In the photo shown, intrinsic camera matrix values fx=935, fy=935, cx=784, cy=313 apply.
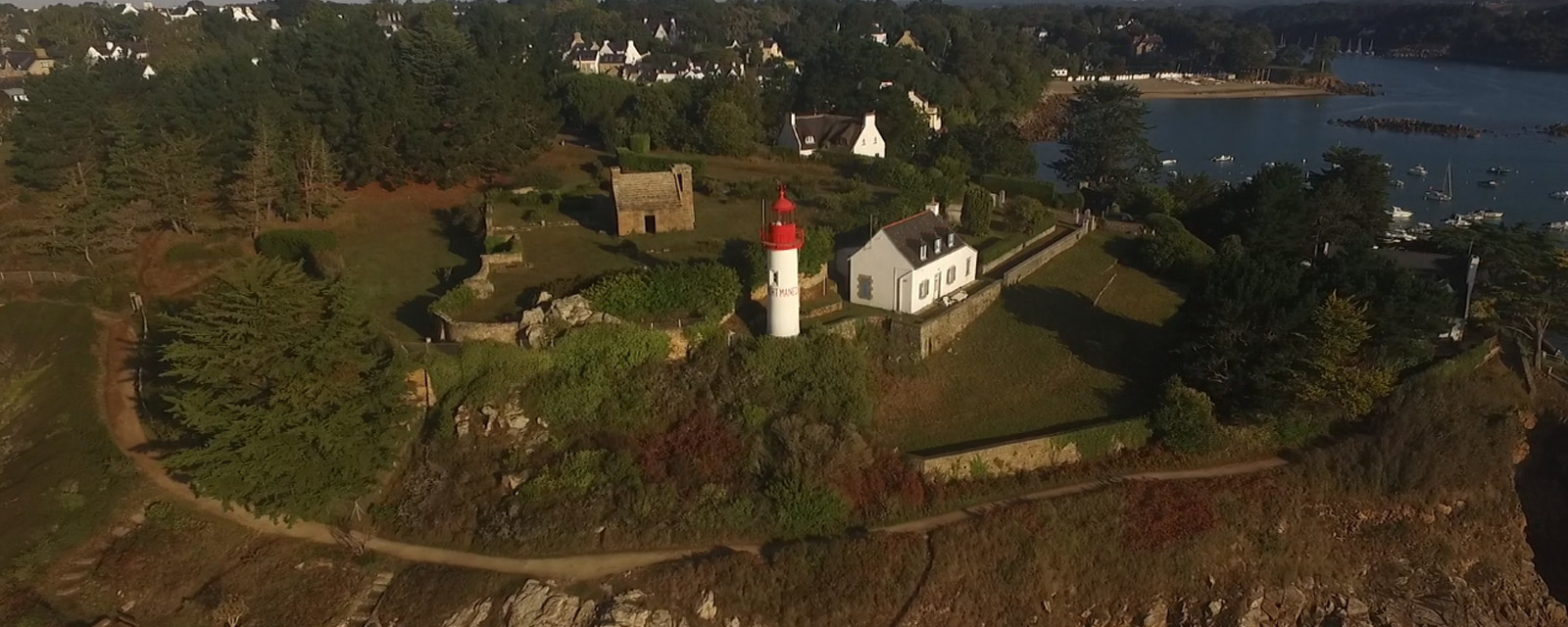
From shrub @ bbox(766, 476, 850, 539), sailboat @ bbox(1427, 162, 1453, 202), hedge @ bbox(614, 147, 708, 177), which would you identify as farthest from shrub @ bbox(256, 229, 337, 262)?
sailboat @ bbox(1427, 162, 1453, 202)

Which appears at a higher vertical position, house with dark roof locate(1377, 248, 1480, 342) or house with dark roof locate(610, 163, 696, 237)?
house with dark roof locate(610, 163, 696, 237)

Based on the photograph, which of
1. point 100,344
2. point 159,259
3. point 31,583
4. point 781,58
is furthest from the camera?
point 781,58

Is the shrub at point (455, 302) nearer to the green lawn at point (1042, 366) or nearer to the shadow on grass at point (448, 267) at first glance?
the shadow on grass at point (448, 267)

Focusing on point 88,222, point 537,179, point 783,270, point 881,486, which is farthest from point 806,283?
point 88,222

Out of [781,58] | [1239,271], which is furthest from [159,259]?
[781,58]

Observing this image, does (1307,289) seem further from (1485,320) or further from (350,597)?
(350,597)

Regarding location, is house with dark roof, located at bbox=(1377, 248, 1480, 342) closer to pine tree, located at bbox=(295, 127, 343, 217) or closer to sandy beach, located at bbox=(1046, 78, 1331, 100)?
pine tree, located at bbox=(295, 127, 343, 217)
